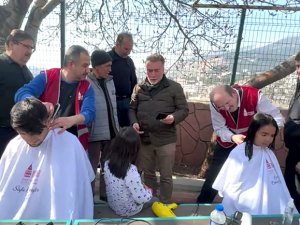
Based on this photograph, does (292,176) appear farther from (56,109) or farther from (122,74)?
(56,109)

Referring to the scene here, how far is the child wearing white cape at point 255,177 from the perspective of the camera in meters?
2.46

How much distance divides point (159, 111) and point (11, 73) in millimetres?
1463

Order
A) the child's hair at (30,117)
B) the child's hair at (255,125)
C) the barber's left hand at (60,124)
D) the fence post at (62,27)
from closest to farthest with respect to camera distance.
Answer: the child's hair at (30,117) < the barber's left hand at (60,124) < the child's hair at (255,125) < the fence post at (62,27)

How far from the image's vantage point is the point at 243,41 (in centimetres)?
459

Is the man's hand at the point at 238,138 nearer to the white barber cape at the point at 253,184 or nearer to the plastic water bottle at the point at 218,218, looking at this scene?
the white barber cape at the point at 253,184

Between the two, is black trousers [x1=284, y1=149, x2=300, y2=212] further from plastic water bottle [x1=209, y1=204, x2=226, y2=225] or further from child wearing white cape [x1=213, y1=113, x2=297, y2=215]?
plastic water bottle [x1=209, y1=204, x2=226, y2=225]

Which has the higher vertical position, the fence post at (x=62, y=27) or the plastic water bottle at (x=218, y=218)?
the fence post at (x=62, y=27)

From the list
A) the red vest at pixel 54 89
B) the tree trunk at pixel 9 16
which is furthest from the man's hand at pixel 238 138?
the tree trunk at pixel 9 16

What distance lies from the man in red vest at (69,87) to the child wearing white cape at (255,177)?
124 centimetres

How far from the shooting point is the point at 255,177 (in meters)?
2.56

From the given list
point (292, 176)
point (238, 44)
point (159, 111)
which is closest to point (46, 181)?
point (159, 111)

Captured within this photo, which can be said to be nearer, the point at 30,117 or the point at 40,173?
the point at 30,117

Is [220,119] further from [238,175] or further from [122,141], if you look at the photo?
[122,141]

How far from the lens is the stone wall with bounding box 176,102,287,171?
189 inches
